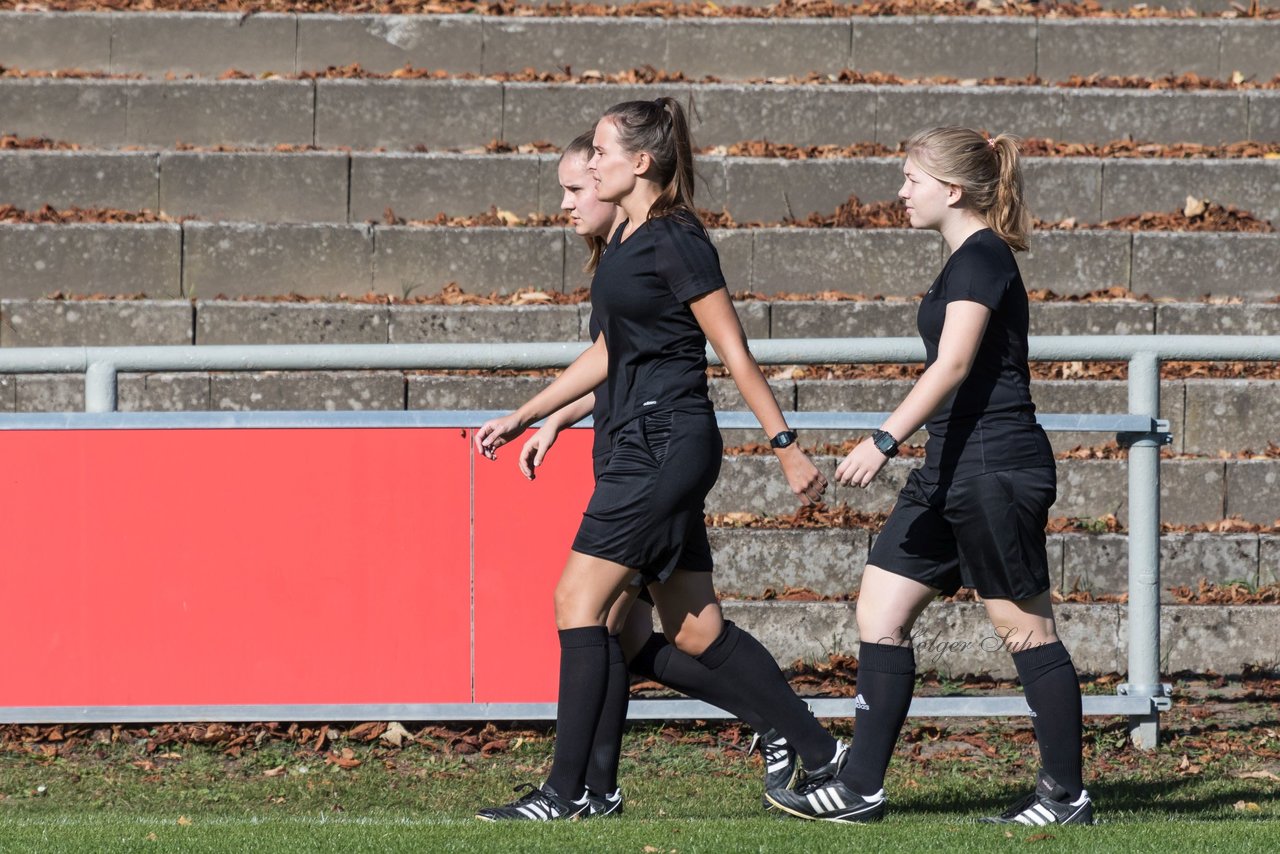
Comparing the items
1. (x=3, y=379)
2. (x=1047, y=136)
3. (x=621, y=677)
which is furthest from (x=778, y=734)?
(x=1047, y=136)

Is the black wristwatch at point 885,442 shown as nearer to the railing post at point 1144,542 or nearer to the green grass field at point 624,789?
the green grass field at point 624,789

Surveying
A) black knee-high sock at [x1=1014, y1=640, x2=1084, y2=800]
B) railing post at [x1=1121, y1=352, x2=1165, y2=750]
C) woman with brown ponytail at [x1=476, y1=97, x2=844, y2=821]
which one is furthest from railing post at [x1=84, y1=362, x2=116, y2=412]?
railing post at [x1=1121, y1=352, x2=1165, y2=750]

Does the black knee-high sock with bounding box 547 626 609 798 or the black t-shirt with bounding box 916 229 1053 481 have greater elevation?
the black t-shirt with bounding box 916 229 1053 481

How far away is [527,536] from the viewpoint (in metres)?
5.28

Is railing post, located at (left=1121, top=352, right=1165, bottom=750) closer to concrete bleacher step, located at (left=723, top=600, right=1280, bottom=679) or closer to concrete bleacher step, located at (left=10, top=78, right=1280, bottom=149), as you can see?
concrete bleacher step, located at (left=723, top=600, right=1280, bottom=679)

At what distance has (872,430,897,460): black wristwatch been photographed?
3.78m

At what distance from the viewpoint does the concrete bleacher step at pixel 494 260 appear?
26.7 feet

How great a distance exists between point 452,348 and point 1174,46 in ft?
20.8

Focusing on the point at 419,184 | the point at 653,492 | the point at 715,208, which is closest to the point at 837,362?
the point at 653,492

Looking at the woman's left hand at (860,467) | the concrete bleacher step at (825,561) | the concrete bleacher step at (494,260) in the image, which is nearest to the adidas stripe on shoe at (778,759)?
the woman's left hand at (860,467)

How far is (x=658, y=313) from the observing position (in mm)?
4023

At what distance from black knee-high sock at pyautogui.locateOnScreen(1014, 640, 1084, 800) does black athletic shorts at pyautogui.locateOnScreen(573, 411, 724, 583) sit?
38.2 inches

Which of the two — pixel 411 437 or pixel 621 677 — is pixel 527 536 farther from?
pixel 621 677

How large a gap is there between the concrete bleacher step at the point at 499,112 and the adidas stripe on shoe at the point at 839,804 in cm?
570
